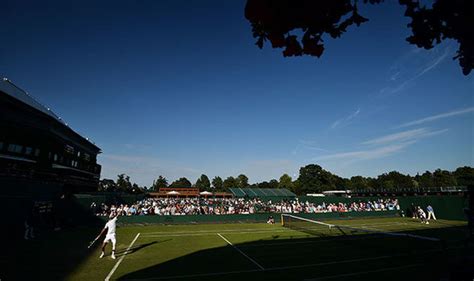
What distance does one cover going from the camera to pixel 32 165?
38156mm

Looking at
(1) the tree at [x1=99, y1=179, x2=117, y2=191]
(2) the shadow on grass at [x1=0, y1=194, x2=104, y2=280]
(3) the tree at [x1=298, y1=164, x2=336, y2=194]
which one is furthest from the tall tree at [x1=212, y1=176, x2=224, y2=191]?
(2) the shadow on grass at [x1=0, y1=194, x2=104, y2=280]

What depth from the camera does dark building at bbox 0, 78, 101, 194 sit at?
31.7 m

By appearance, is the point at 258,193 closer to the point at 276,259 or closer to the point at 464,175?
the point at 276,259

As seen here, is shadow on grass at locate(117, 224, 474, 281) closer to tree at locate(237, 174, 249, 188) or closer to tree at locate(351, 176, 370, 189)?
tree at locate(237, 174, 249, 188)

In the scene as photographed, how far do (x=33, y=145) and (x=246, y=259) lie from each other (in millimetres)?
37281

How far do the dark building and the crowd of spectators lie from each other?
286 inches

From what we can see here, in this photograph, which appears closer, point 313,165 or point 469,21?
point 469,21

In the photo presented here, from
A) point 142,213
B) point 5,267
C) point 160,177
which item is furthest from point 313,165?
point 5,267

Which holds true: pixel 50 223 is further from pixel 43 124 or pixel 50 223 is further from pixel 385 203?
pixel 385 203

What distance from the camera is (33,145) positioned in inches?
1495

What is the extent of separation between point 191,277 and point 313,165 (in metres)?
126

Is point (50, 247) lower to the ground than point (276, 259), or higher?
higher

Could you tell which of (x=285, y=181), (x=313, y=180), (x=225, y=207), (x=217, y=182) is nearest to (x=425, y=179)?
(x=313, y=180)

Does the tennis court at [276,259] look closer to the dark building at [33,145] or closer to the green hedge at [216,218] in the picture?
the green hedge at [216,218]
